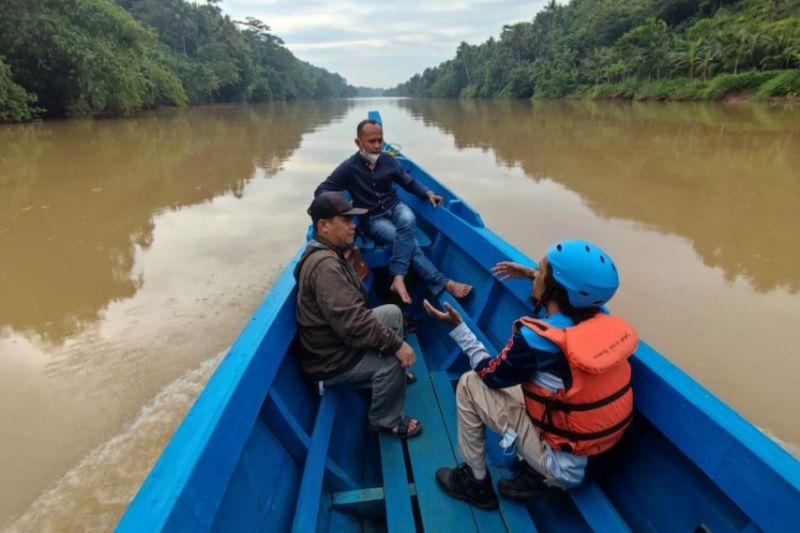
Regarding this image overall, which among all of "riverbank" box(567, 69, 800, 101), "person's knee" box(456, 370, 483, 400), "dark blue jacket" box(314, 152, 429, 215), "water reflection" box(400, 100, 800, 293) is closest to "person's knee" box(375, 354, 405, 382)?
"person's knee" box(456, 370, 483, 400)

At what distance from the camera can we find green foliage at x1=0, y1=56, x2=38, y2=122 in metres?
19.9

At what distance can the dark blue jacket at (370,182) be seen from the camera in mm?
3955

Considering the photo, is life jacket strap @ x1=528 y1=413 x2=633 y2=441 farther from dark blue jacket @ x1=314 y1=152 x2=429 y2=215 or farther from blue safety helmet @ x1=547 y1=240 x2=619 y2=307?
dark blue jacket @ x1=314 y1=152 x2=429 y2=215

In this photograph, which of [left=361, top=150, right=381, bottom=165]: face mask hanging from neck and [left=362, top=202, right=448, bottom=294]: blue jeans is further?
[left=361, top=150, right=381, bottom=165]: face mask hanging from neck

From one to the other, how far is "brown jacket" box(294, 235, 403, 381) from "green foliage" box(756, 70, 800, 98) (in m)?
28.1

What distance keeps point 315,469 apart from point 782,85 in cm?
2935

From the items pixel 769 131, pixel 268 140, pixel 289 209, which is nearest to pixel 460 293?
pixel 289 209

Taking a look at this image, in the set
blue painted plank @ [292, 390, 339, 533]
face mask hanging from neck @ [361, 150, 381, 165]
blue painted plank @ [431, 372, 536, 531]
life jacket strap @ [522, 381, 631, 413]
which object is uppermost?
face mask hanging from neck @ [361, 150, 381, 165]

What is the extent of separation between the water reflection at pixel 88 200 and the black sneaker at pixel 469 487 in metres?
4.00

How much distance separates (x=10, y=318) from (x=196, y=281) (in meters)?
1.71

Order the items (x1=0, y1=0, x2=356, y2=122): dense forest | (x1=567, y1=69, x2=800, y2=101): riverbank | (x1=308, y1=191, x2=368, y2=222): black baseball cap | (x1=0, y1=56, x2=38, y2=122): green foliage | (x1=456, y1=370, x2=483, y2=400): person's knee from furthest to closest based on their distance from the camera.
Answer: (x1=567, y1=69, x2=800, y2=101): riverbank, (x1=0, y1=0, x2=356, y2=122): dense forest, (x1=0, y1=56, x2=38, y2=122): green foliage, (x1=308, y1=191, x2=368, y2=222): black baseball cap, (x1=456, y1=370, x2=483, y2=400): person's knee

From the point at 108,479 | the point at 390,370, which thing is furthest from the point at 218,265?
the point at 390,370

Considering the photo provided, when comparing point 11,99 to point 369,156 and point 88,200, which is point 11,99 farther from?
point 369,156

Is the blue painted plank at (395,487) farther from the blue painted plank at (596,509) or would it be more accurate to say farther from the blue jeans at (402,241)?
the blue jeans at (402,241)
